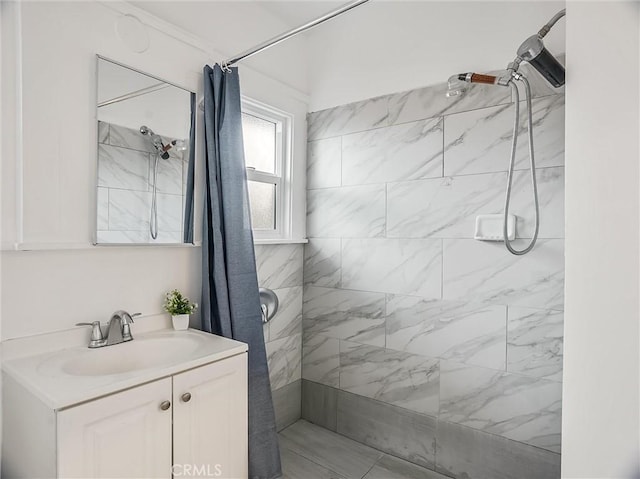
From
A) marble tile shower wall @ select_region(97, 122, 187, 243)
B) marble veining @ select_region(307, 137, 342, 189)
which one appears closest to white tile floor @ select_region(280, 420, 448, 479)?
marble tile shower wall @ select_region(97, 122, 187, 243)

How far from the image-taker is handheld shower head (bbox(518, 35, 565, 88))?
1.22 meters

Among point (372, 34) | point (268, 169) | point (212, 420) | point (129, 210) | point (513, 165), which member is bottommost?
point (212, 420)

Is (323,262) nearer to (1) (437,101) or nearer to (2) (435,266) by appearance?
(2) (435,266)

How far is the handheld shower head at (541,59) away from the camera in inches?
48.1

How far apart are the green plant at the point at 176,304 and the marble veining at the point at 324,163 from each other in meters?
1.16

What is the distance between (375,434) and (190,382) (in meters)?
1.35

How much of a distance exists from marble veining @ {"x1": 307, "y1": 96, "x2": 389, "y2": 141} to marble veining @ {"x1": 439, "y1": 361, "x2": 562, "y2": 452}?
1448mm

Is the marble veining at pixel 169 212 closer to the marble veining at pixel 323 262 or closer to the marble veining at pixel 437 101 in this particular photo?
the marble veining at pixel 323 262

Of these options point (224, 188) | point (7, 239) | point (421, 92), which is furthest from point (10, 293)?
point (421, 92)

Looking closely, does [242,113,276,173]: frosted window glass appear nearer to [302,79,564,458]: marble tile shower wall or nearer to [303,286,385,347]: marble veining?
[302,79,564,458]: marble tile shower wall

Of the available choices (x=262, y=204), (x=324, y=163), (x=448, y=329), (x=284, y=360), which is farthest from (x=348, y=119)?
(x=284, y=360)

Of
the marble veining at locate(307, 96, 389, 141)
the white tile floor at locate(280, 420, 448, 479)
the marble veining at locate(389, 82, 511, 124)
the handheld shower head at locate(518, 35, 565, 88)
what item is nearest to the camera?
the handheld shower head at locate(518, 35, 565, 88)

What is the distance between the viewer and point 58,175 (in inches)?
55.6

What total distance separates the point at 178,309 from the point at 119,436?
0.67 metres
